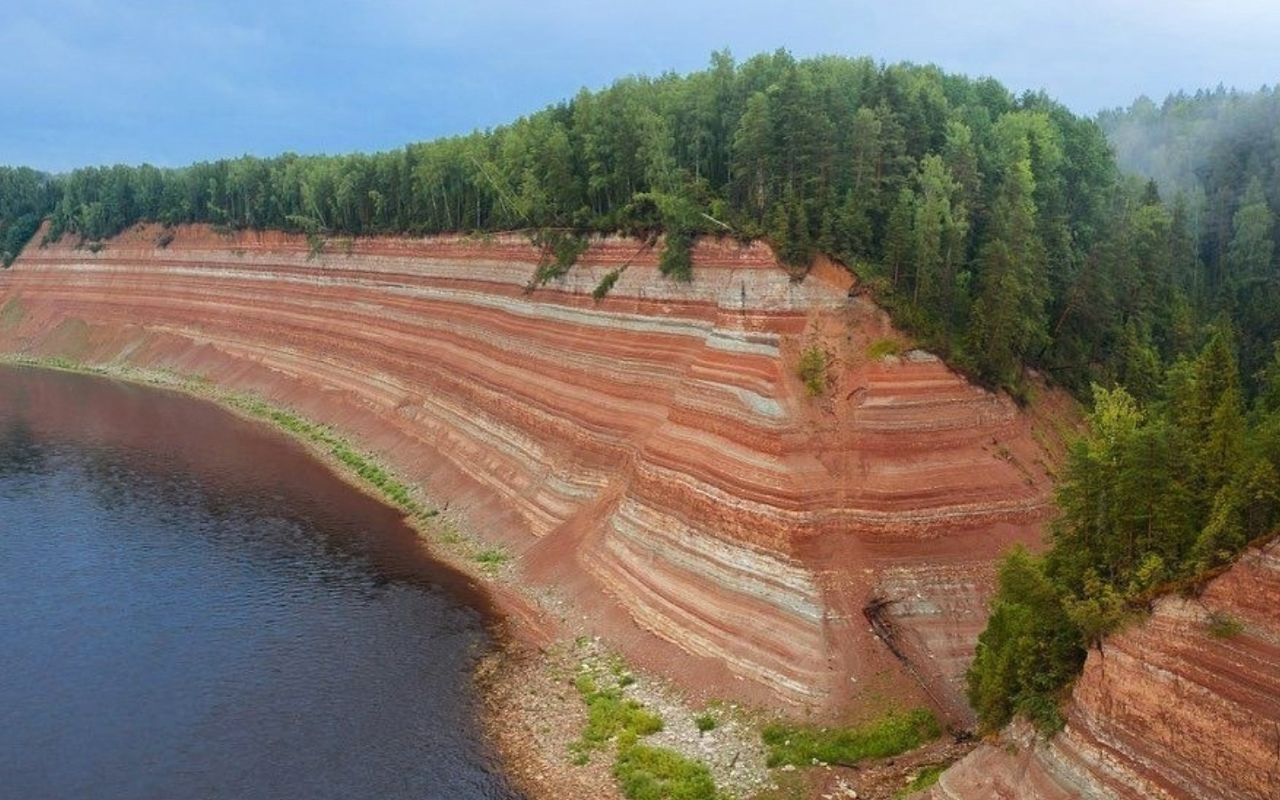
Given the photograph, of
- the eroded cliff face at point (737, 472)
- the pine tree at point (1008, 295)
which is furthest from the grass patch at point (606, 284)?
the pine tree at point (1008, 295)

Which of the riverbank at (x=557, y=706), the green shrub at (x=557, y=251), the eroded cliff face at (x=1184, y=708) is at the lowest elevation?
the riverbank at (x=557, y=706)

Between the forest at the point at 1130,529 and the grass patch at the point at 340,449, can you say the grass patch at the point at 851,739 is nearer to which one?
the forest at the point at 1130,529

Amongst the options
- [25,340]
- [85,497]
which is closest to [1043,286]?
[85,497]

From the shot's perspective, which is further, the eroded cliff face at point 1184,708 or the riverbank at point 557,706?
the riverbank at point 557,706

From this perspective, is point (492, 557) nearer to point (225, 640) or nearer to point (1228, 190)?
point (225, 640)

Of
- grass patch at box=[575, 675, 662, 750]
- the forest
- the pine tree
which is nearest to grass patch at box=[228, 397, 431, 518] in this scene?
grass patch at box=[575, 675, 662, 750]

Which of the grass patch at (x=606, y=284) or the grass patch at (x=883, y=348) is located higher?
Answer: the grass patch at (x=606, y=284)

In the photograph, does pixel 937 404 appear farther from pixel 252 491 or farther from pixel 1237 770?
pixel 252 491
